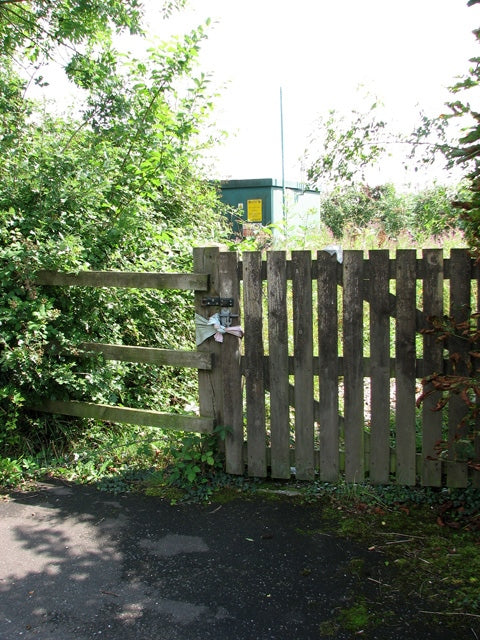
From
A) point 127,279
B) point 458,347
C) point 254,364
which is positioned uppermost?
point 127,279

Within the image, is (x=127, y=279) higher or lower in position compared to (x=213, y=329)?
higher

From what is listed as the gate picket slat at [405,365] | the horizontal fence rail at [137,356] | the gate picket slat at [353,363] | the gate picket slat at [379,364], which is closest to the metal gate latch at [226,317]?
the horizontal fence rail at [137,356]

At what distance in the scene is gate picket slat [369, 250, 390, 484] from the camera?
377 cm

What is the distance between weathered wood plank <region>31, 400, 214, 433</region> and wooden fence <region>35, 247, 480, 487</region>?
16 mm

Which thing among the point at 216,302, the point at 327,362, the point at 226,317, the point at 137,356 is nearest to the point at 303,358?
the point at 327,362

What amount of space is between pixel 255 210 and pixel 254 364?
7413mm

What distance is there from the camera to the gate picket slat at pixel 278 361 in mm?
4012

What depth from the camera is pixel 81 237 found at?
5.10 m

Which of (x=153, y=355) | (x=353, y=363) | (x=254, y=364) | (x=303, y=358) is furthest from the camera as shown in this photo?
(x=153, y=355)

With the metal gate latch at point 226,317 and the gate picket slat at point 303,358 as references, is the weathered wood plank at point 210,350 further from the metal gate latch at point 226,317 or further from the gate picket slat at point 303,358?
the gate picket slat at point 303,358

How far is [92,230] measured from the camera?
518 centimetres

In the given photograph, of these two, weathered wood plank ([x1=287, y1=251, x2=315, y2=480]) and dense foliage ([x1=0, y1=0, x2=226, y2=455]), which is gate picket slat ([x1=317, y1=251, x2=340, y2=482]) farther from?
dense foliage ([x1=0, y1=0, x2=226, y2=455])

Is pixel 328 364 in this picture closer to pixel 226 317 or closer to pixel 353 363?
pixel 353 363

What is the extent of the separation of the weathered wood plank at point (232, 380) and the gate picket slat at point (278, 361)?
0.25 m
